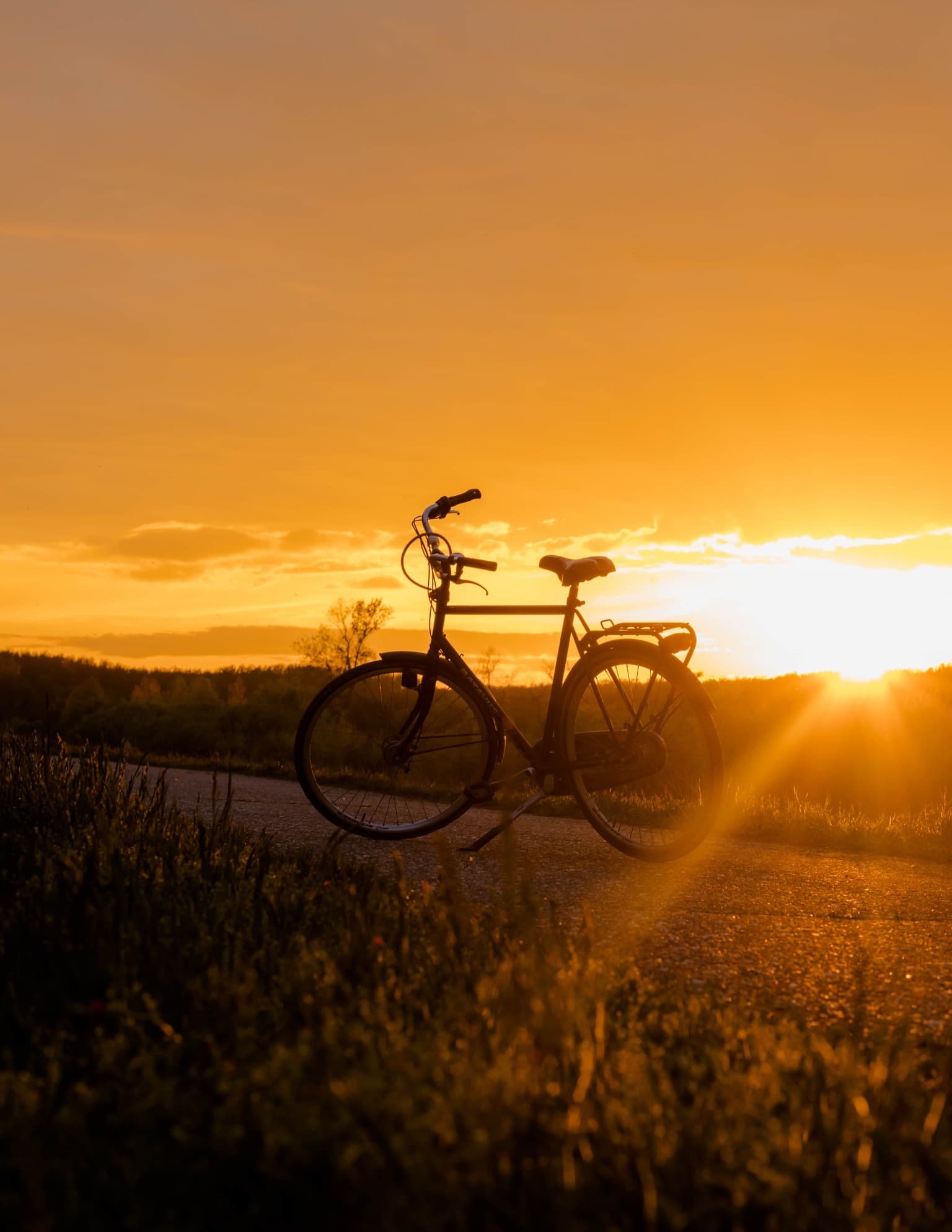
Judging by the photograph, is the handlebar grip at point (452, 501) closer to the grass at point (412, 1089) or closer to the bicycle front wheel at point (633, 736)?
the bicycle front wheel at point (633, 736)

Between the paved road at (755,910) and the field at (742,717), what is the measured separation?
42.1 feet

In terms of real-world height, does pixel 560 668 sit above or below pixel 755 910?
above

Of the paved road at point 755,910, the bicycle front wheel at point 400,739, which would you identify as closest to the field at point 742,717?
the bicycle front wheel at point 400,739

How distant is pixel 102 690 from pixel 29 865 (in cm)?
2666

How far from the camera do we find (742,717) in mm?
29625

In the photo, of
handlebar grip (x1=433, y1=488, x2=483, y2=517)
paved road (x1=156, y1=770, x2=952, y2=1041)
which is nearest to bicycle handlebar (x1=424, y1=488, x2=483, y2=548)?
handlebar grip (x1=433, y1=488, x2=483, y2=517)

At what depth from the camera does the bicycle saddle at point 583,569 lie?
6273 mm

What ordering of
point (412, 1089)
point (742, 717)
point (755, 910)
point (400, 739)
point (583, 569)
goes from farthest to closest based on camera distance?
point (742, 717) < point (400, 739) < point (583, 569) < point (755, 910) < point (412, 1089)

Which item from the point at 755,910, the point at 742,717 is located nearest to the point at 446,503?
the point at 755,910

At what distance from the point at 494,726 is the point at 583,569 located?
98 centimetres

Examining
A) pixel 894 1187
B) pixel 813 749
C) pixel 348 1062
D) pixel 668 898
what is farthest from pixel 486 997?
pixel 813 749

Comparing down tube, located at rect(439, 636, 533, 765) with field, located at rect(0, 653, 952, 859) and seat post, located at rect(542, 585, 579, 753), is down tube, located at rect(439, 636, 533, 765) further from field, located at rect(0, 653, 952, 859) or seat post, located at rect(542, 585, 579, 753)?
field, located at rect(0, 653, 952, 859)

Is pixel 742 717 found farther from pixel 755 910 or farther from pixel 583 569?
pixel 755 910

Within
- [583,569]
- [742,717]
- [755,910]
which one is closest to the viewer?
[755,910]
